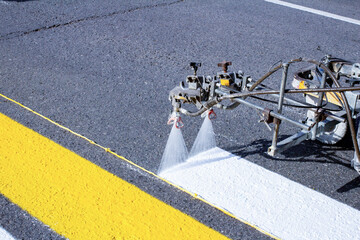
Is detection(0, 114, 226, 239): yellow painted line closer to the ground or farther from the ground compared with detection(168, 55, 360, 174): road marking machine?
closer to the ground

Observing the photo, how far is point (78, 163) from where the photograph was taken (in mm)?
3633

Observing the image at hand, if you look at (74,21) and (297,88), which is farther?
(74,21)

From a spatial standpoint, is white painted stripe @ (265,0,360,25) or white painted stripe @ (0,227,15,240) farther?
white painted stripe @ (265,0,360,25)

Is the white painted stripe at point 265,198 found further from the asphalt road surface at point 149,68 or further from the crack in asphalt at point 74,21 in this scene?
the crack in asphalt at point 74,21

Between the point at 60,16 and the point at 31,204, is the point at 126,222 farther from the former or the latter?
the point at 60,16

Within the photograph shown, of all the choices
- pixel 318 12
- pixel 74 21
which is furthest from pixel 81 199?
pixel 318 12

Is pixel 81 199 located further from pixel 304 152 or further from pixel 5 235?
pixel 304 152

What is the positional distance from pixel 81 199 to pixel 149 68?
2444mm

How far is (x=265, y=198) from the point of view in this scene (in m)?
3.31

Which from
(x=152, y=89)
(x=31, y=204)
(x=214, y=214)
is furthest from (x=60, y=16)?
(x=214, y=214)

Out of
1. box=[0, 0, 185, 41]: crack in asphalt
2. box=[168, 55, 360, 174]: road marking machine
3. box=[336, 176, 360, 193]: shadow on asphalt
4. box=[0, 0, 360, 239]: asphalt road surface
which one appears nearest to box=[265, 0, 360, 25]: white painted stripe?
box=[0, 0, 360, 239]: asphalt road surface

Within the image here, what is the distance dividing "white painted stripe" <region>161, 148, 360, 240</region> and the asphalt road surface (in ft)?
0.32

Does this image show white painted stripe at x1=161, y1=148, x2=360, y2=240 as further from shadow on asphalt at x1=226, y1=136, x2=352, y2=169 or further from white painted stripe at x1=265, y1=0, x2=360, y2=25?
white painted stripe at x1=265, y1=0, x2=360, y2=25

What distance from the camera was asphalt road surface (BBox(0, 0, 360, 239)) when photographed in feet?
11.7
